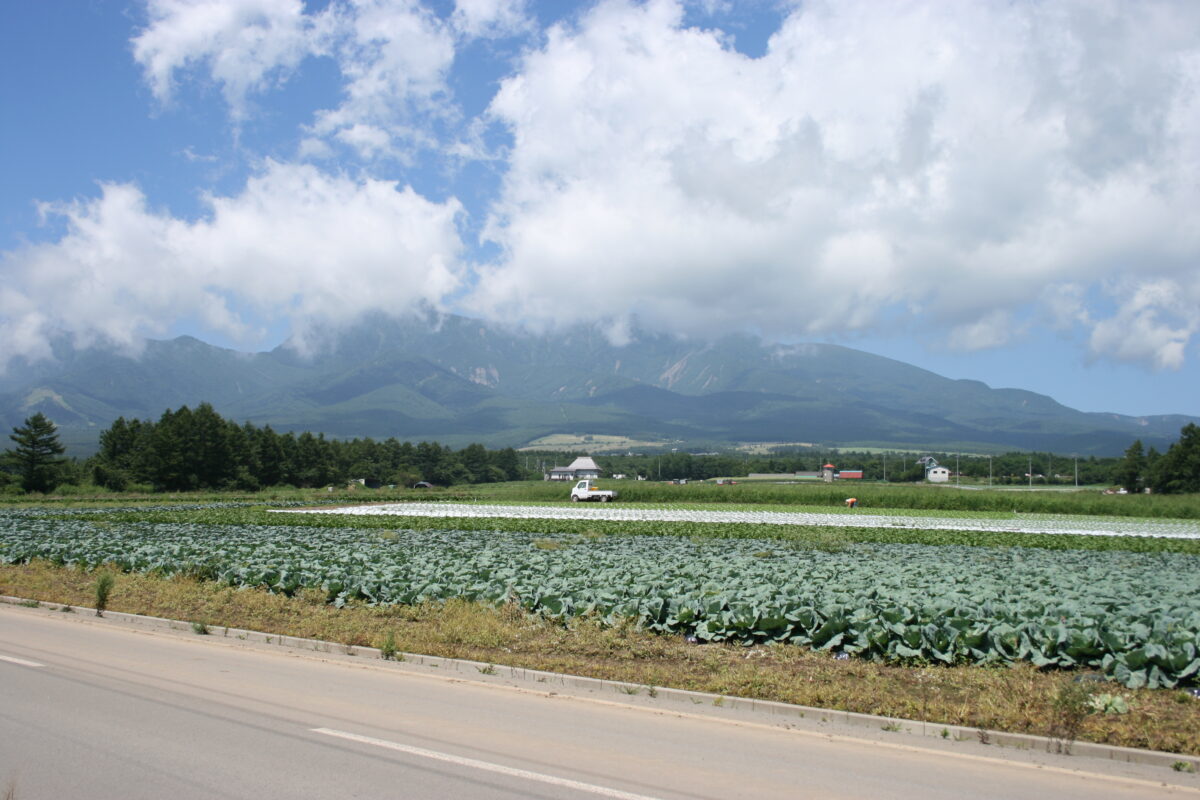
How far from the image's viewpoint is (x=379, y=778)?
22.9 feet

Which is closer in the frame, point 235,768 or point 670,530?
point 235,768

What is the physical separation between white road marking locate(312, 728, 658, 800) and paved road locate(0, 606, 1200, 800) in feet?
0.07

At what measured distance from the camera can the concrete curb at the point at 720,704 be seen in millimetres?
8047

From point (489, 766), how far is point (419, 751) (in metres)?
0.83

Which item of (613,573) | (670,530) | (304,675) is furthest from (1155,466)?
(304,675)

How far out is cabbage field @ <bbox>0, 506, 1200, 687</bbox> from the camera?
1081cm

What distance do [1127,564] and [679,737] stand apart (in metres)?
23.4

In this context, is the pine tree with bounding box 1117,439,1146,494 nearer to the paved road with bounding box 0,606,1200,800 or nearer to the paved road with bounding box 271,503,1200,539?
the paved road with bounding box 271,503,1200,539

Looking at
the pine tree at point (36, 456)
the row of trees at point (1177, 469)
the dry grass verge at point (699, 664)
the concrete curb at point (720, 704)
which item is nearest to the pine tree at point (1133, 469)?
the row of trees at point (1177, 469)

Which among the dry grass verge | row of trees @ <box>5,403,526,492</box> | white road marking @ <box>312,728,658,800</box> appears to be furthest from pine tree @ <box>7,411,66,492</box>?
white road marking @ <box>312,728,658,800</box>

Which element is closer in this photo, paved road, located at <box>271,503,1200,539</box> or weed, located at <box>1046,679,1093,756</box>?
weed, located at <box>1046,679,1093,756</box>

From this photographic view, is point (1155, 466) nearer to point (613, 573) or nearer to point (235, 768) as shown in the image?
point (613, 573)

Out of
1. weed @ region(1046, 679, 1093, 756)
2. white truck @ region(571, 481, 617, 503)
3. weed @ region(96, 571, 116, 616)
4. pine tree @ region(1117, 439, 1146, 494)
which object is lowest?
white truck @ region(571, 481, 617, 503)

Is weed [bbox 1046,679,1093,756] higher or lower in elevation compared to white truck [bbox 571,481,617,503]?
higher
